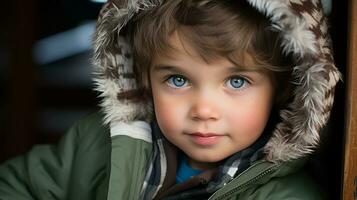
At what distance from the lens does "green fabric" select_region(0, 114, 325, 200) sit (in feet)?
4.28

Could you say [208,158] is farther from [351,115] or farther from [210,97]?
[351,115]

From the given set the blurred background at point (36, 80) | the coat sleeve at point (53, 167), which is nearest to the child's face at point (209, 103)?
the coat sleeve at point (53, 167)

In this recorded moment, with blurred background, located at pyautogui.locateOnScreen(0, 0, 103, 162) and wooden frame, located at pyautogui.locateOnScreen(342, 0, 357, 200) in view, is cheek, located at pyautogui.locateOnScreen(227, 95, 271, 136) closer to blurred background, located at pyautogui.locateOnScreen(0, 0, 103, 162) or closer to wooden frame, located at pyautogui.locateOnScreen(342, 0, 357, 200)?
wooden frame, located at pyautogui.locateOnScreen(342, 0, 357, 200)

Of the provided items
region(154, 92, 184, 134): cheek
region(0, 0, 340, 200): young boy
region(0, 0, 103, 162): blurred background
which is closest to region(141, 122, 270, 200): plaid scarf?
region(0, 0, 340, 200): young boy

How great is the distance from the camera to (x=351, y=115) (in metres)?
1.16

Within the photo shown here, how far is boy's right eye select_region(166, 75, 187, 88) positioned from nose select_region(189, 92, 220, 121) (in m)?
0.05

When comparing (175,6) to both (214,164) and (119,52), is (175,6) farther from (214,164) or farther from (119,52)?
(214,164)

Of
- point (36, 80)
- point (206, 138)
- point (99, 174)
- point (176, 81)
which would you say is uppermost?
point (176, 81)

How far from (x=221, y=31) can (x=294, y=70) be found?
5.9 inches

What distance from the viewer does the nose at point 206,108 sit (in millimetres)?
1267

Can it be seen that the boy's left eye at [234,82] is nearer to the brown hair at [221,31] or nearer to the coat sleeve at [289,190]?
the brown hair at [221,31]

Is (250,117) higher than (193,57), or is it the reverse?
(193,57)

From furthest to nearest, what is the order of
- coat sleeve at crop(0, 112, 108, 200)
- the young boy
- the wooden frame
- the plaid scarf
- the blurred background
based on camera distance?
the blurred background
coat sleeve at crop(0, 112, 108, 200)
the plaid scarf
the young boy
the wooden frame

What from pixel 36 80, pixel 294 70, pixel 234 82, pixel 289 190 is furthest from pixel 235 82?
pixel 36 80
